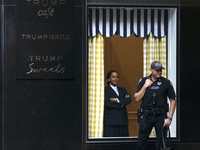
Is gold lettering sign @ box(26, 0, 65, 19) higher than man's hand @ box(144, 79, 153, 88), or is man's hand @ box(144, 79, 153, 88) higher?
gold lettering sign @ box(26, 0, 65, 19)

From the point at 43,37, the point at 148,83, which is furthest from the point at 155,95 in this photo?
the point at 43,37

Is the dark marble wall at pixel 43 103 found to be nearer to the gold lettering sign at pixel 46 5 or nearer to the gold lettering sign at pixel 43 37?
the gold lettering sign at pixel 43 37

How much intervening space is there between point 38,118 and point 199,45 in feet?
12.1

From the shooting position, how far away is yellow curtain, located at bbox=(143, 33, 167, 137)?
10.8 meters

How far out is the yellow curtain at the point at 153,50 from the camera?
1080 centimetres

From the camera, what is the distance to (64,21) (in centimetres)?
1031

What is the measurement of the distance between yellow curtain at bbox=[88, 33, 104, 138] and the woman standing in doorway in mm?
129

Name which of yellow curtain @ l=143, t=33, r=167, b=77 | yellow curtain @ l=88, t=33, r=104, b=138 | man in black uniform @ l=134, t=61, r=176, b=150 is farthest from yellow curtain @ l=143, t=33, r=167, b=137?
man in black uniform @ l=134, t=61, r=176, b=150

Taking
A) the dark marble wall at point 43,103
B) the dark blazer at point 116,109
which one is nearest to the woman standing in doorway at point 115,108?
the dark blazer at point 116,109

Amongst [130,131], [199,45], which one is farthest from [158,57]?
[130,131]

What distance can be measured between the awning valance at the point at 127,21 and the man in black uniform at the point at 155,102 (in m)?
1.45

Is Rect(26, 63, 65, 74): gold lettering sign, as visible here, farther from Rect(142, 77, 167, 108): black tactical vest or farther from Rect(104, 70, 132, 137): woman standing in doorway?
Rect(142, 77, 167, 108): black tactical vest

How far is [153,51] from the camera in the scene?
35.4 ft

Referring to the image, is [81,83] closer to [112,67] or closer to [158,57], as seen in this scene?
[112,67]
